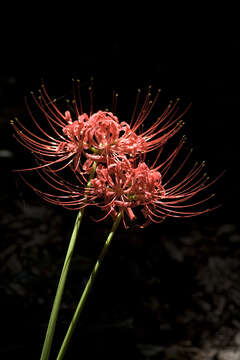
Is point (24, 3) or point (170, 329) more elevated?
point (24, 3)

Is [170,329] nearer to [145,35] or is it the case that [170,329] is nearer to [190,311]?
[190,311]

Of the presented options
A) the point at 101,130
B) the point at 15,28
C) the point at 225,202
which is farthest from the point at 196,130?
the point at 101,130

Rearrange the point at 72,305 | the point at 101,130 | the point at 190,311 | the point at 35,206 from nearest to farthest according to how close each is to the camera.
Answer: the point at 101,130 → the point at 72,305 → the point at 190,311 → the point at 35,206

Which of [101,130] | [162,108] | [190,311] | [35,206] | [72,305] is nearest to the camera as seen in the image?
[101,130]

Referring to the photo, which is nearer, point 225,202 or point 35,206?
point 35,206

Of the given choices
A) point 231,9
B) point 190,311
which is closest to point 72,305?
point 190,311

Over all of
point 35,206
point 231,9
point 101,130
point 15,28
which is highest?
point 15,28

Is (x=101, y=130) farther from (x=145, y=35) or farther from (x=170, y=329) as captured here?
(x=145, y=35)
